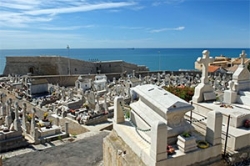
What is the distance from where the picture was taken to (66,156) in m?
8.02

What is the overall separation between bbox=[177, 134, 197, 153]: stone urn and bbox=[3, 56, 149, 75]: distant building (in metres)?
29.1

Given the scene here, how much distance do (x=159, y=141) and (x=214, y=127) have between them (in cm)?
139

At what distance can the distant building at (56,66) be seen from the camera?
1293 inches

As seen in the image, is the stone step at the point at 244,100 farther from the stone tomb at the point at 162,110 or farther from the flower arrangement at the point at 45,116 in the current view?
the flower arrangement at the point at 45,116

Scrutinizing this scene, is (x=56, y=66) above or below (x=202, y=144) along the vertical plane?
above

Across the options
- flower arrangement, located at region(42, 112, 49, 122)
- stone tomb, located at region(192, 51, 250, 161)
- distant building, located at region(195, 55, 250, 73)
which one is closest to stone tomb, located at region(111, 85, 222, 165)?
stone tomb, located at region(192, 51, 250, 161)

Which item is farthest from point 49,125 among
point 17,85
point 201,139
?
point 17,85

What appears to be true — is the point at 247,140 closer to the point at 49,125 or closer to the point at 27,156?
the point at 27,156

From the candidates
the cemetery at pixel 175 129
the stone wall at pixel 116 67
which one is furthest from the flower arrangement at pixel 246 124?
the stone wall at pixel 116 67

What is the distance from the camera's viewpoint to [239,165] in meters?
5.15

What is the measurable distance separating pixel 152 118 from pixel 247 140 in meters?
2.43

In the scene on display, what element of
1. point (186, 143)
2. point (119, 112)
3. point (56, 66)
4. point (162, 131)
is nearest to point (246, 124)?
point (186, 143)

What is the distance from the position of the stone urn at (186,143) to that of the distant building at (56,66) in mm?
29134

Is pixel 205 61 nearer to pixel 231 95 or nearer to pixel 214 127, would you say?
pixel 231 95
